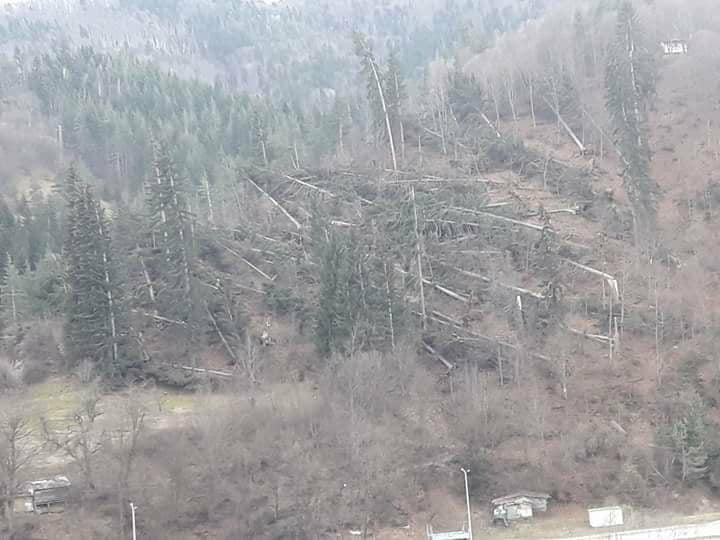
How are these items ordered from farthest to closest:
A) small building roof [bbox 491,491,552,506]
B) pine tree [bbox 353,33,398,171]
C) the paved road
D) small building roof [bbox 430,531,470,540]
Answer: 1. pine tree [bbox 353,33,398,171]
2. small building roof [bbox 491,491,552,506]
3. the paved road
4. small building roof [bbox 430,531,470,540]

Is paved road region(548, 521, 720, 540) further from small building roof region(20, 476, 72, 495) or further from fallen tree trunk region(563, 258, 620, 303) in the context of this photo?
small building roof region(20, 476, 72, 495)

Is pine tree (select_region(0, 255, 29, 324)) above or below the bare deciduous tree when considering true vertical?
above

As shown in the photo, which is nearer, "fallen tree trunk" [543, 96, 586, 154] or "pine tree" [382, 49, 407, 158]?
"fallen tree trunk" [543, 96, 586, 154]

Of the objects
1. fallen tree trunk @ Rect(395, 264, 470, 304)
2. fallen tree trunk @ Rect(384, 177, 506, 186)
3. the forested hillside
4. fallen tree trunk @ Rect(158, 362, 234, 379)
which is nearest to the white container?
the forested hillside

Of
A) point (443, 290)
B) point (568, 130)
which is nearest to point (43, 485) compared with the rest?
point (443, 290)

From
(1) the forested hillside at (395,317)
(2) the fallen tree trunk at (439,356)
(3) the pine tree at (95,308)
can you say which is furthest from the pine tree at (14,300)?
(2) the fallen tree trunk at (439,356)

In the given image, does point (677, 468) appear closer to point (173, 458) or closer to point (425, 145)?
point (173, 458)

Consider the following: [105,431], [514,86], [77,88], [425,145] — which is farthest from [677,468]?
[77,88]
